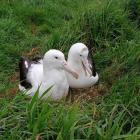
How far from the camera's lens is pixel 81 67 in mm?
5789

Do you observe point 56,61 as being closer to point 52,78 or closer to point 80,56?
point 52,78

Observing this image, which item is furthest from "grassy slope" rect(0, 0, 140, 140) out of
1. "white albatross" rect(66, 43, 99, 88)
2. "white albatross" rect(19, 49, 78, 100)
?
"white albatross" rect(19, 49, 78, 100)

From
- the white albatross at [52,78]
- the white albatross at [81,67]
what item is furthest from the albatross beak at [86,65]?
the white albatross at [52,78]

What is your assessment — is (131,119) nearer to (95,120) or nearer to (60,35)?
(95,120)

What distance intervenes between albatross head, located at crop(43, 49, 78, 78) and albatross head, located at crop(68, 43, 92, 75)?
0.27 m

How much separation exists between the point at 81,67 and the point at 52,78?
45cm

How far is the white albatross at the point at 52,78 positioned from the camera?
5.43 metres

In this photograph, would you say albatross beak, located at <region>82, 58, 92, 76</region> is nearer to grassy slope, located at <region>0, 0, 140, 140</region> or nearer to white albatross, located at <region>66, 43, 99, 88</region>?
white albatross, located at <region>66, 43, 99, 88</region>

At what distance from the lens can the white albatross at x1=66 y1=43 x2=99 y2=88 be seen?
569 cm

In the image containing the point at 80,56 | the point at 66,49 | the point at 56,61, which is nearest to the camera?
the point at 56,61

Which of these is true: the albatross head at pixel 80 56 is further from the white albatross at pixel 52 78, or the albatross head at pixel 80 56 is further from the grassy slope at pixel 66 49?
the grassy slope at pixel 66 49

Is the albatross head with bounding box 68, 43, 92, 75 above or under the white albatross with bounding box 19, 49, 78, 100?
above

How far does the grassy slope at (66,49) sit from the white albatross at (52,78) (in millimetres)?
356

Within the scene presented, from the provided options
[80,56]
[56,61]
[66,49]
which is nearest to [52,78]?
[56,61]
